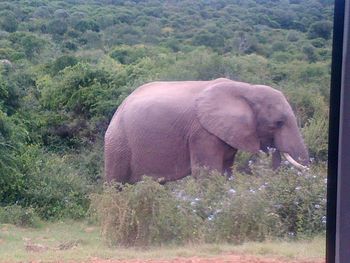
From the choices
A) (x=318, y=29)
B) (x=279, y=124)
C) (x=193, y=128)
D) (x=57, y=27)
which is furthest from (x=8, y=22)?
(x=318, y=29)

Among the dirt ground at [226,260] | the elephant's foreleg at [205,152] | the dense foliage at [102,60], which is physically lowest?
A: the elephant's foreleg at [205,152]

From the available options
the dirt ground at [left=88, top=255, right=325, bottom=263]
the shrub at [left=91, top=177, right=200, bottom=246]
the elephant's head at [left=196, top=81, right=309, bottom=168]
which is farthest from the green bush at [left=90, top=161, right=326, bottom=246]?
the elephant's head at [left=196, top=81, right=309, bottom=168]

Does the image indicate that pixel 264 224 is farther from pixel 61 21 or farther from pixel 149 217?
pixel 61 21

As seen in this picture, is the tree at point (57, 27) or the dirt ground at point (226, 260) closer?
the dirt ground at point (226, 260)

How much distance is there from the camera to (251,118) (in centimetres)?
624

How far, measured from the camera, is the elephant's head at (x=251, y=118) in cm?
574

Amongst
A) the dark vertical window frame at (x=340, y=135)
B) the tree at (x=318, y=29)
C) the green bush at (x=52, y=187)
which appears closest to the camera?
the dark vertical window frame at (x=340, y=135)

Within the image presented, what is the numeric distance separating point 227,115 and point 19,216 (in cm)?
202

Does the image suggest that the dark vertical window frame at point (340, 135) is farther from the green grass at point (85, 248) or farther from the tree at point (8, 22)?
the tree at point (8, 22)

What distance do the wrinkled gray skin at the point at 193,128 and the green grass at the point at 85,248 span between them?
64cm

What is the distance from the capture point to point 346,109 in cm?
264

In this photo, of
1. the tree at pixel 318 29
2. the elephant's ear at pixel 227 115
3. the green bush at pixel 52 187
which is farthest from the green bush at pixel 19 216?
the tree at pixel 318 29

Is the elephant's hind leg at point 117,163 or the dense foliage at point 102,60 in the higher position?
the dense foliage at point 102,60

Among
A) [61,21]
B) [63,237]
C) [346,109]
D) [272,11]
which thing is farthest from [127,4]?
[346,109]
